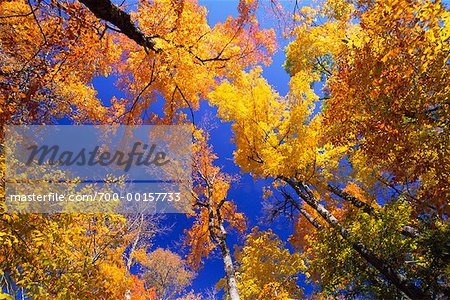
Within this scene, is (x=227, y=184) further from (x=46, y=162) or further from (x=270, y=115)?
(x=46, y=162)

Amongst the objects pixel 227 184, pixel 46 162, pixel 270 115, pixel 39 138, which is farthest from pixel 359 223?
pixel 39 138

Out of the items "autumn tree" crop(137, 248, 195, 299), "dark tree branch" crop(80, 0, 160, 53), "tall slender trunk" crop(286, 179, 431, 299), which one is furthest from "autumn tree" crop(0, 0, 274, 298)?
"autumn tree" crop(137, 248, 195, 299)

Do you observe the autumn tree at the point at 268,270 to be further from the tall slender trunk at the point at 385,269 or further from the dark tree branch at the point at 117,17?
the dark tree branch at the point at 117,17

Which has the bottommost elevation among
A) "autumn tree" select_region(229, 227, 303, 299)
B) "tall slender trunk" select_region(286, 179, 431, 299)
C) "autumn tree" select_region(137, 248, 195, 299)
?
"tall slender trunk" select_region(286, 179, 431, 299)

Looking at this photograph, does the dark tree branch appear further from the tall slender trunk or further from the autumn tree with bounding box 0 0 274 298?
the tall slender trunk

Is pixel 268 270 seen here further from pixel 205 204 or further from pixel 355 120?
pixel 355 120

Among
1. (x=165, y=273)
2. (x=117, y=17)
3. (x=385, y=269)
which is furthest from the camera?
(x=165, y=273)

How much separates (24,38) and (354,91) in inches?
229

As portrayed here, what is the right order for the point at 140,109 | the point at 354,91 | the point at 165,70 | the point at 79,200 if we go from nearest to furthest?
the point at 165,70
the point at 354,91
the point at 140,109
the point at 79,200

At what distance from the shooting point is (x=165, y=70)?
3680 millimetres

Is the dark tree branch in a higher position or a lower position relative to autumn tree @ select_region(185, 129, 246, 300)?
lower

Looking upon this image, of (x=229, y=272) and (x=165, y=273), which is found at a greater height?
(x=165, y=273)

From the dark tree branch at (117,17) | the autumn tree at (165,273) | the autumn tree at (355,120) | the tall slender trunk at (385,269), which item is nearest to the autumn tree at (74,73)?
the dark tree branch at (117,17)

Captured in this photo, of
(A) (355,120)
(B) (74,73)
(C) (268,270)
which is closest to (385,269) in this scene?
(A) (355,120)
